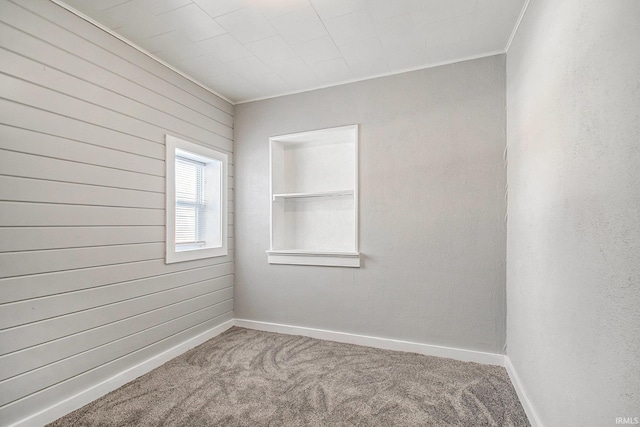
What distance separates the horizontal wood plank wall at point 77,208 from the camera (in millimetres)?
1670

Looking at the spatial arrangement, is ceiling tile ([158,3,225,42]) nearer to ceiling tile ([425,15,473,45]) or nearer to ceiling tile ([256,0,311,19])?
ceiling tile ([256,0,311,19])

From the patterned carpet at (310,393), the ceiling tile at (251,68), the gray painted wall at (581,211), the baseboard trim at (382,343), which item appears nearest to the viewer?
the gray painted wall at (581,211)

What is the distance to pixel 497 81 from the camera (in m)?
2.50

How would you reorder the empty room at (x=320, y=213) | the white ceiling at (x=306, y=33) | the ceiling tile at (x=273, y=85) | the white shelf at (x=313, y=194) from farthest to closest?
the white shelf at (x=313, y=194) < the ceiling tile at (x=273, y=85) < the white ceiling at (x=306, y=33) < the empty room at (x=320, y=213)

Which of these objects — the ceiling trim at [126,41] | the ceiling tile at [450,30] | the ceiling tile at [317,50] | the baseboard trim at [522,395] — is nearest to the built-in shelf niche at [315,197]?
the ceiling tile at [317,50]

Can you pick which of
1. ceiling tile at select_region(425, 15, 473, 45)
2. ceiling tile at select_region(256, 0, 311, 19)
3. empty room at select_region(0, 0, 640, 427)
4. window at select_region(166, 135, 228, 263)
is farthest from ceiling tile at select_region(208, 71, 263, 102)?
ceiling tile at select_region(425, 15, 473, 45)

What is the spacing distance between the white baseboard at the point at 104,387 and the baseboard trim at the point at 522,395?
282cm

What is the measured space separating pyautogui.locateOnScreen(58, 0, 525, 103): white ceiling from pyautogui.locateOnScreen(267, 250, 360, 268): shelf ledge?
1.83m

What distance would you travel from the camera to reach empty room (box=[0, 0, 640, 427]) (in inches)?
49.9

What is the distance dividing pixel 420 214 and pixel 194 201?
2.40m

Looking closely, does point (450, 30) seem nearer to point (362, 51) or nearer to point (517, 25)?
point (517, 25)

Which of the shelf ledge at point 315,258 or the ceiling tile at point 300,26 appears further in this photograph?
the shelf ledge at point 315,258

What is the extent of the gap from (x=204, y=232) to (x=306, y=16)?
241 cm

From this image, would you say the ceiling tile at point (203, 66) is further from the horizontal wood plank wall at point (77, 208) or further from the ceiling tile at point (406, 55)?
the ceiling tile at point (406, 55)
